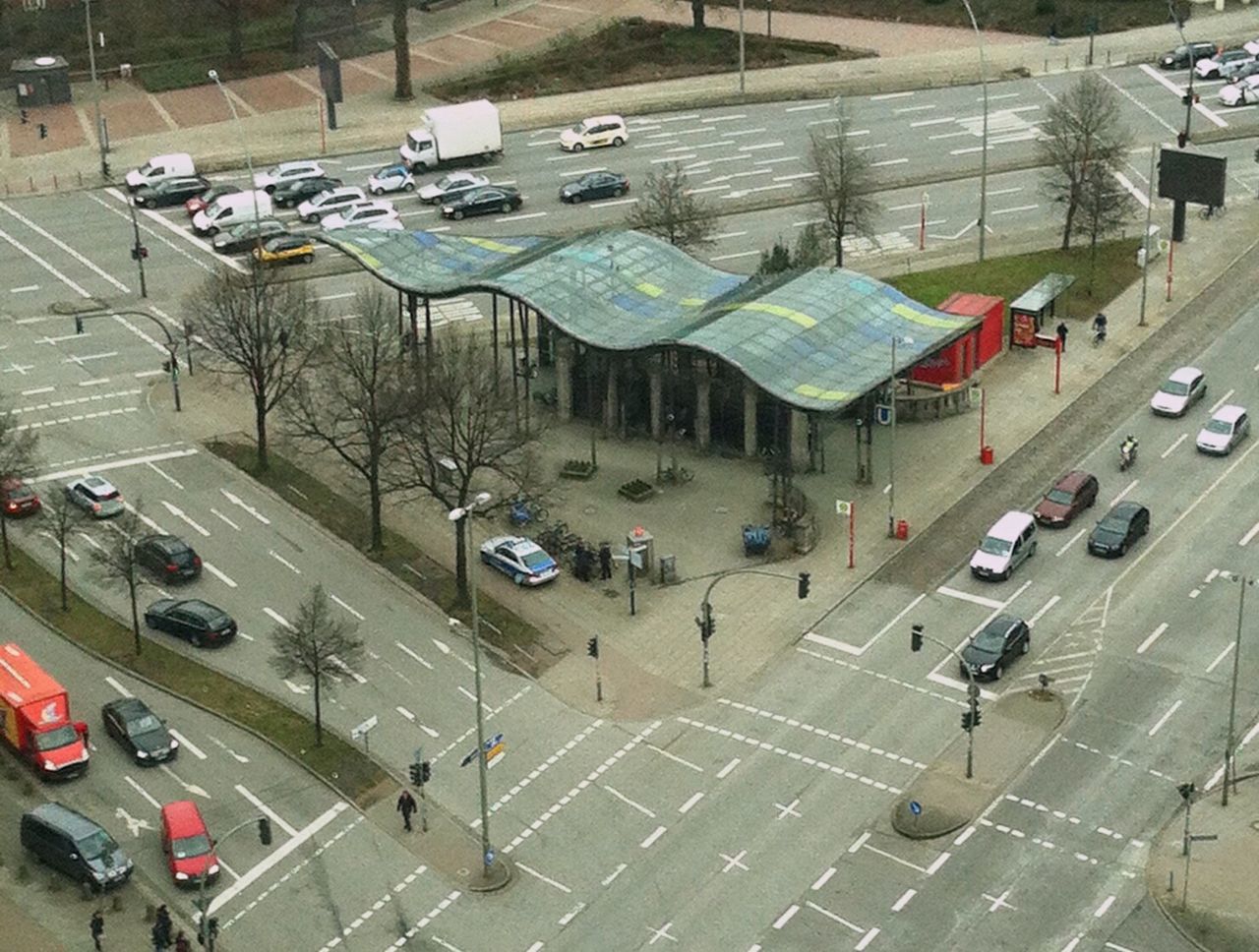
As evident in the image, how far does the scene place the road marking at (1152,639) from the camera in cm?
9019

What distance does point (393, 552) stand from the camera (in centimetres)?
9994

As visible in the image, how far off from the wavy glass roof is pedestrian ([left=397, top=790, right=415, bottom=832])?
27.4m

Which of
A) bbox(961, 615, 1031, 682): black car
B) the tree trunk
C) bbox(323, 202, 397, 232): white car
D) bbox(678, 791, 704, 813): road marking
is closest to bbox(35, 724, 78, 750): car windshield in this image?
bbox(678, 791, 704, 813): road marking

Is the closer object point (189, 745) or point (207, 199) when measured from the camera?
point (189, 745)

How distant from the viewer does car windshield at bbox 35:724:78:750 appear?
83312 mm

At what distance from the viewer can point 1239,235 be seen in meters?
134

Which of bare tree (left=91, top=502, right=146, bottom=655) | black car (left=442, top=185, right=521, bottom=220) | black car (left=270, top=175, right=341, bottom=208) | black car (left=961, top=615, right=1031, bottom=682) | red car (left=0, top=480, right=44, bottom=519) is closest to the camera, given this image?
black car (left=961, top=615, right=1031, bottom=682)

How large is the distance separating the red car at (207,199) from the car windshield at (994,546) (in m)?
61.4

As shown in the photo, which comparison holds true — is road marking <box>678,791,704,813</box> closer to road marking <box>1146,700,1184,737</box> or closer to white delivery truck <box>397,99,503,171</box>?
road marking <box>1146,700,1184,737</box>

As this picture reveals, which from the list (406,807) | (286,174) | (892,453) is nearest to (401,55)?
(286,174)

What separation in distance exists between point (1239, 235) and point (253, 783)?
75.4 m

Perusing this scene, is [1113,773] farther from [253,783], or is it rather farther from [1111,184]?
[1111,184]

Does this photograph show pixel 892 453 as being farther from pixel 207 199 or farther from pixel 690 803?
pixel 207 199

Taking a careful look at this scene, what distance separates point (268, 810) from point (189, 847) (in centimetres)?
455
